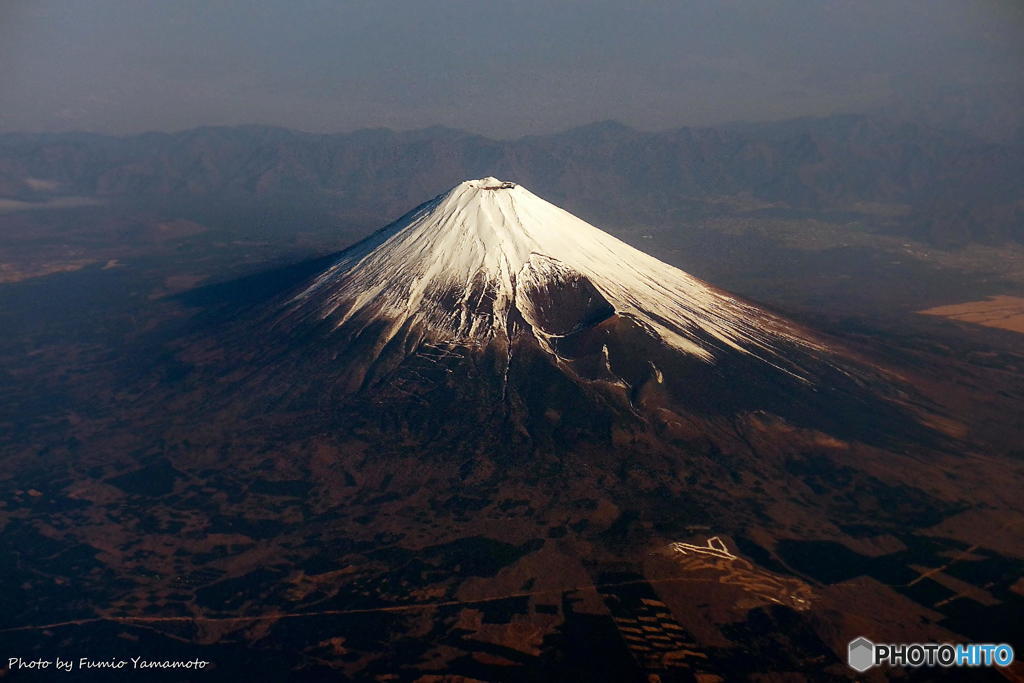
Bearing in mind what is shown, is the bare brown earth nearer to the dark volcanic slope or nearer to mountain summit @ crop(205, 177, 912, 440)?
mountain summit @ crop(205, 177, 912, 440)

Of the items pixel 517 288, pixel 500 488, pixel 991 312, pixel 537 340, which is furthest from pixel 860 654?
pixel 991 312

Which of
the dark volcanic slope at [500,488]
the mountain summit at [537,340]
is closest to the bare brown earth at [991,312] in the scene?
the mountain summit at [537,340]

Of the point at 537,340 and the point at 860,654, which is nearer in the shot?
the point at 860,654

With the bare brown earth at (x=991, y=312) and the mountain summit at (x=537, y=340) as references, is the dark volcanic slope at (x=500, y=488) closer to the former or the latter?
the mountain summit at (x=537, y=340)

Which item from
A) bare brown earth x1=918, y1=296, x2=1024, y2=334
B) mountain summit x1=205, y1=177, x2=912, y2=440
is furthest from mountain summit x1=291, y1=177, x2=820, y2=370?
bare brown earth x1=918, y1=296, x2=1024, y2=334

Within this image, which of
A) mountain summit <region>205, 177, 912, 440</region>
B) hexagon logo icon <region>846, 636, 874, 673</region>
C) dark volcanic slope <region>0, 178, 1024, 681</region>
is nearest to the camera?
hexagon logo icon <region>846, 636, 874, 673</region>

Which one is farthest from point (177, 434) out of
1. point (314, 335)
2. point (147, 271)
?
point (147, 271)

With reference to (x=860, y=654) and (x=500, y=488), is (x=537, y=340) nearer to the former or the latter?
(x=500, y=488)
